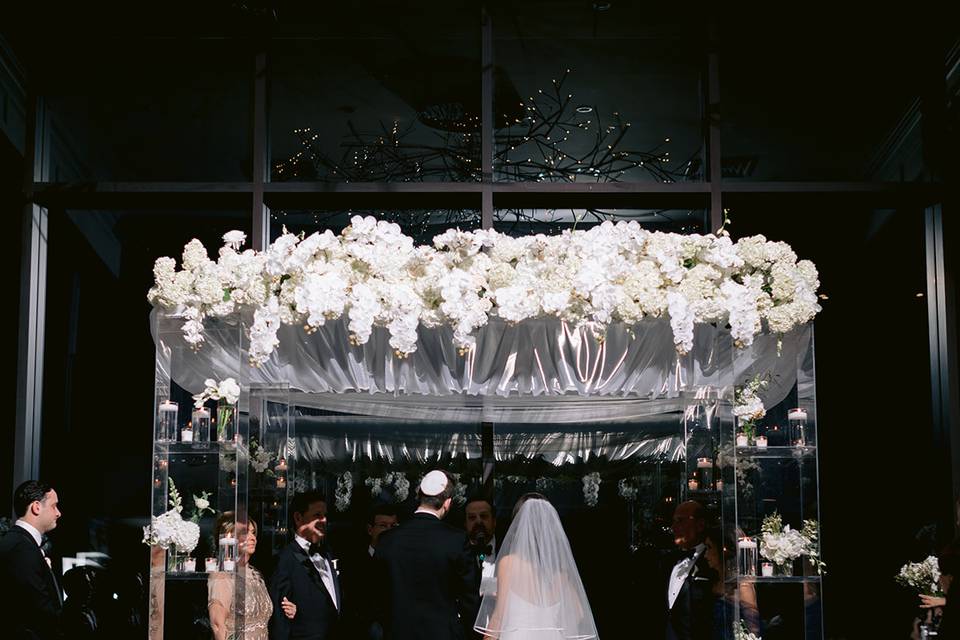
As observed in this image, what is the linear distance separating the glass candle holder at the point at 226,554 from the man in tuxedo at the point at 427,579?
32.2 inches

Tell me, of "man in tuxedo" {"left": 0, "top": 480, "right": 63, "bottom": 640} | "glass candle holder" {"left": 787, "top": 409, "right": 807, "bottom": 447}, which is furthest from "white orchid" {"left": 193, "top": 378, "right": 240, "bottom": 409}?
"glass candle holder" {"left": 787, "top": 409, "right": 807, "bottom": 447}

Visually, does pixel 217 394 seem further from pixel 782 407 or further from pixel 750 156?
pixel 750 156

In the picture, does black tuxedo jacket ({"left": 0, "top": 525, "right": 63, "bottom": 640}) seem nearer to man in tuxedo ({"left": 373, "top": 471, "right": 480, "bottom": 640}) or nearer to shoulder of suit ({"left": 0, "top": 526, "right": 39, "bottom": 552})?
shoulder of suit ({"left": 0, "top": 526, "right": 39, "bottom": 552})

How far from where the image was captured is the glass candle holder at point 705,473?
6.43m

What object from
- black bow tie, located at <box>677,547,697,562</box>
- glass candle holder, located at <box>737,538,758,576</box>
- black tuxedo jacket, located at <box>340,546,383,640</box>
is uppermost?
glass candle holder, located at <box>737,538,758,576</box>

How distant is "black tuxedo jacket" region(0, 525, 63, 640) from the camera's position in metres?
Answer: 5.88

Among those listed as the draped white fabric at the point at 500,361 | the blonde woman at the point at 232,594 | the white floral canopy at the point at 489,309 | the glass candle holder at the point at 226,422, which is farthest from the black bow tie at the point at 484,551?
the glass candle holder at the point at 226,422

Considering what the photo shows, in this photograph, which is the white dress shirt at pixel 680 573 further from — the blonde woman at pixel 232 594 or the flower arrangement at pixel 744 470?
the blonde woman at pixel 232 594

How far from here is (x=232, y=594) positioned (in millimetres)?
6020

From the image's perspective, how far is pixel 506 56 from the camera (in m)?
7.36

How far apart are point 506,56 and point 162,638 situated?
395cm

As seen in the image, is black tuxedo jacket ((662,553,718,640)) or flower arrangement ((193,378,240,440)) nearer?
flower arrangement ((193,378,240,440))

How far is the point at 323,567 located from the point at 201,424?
1224mm

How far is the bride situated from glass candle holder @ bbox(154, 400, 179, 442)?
2022mm
